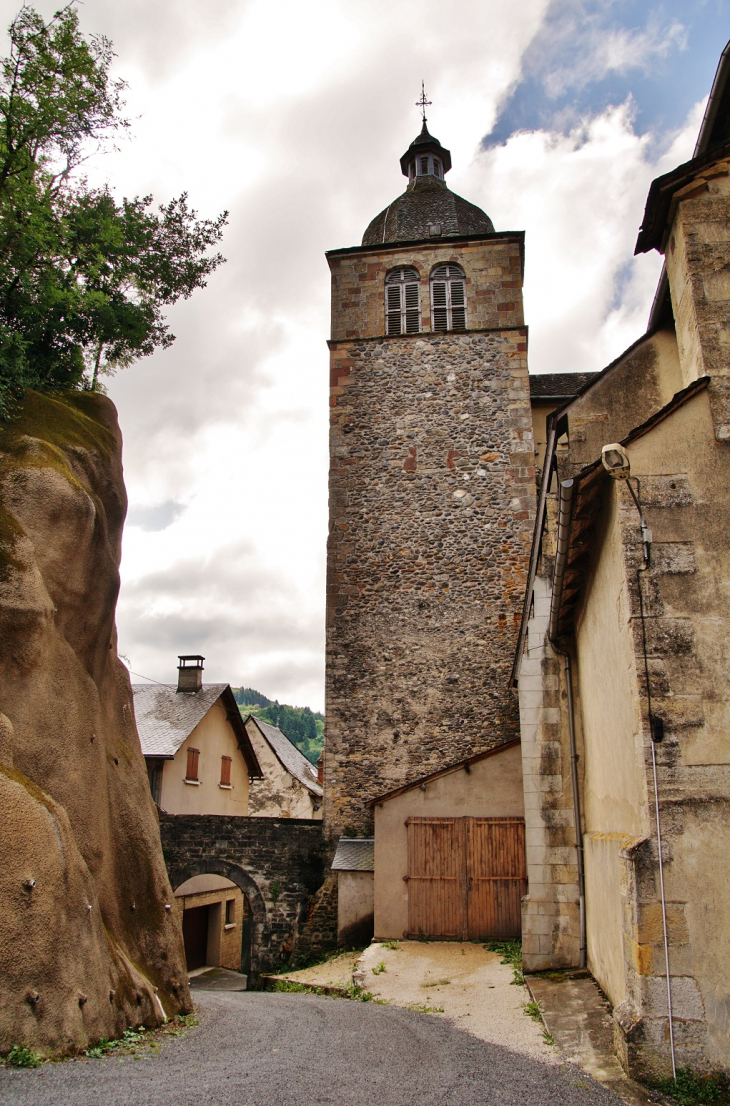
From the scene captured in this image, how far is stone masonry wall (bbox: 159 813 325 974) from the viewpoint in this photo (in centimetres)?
1378

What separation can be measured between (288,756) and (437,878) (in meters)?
18.3

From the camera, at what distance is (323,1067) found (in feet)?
17.6

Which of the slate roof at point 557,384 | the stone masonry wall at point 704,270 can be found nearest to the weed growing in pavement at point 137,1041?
the stone masonry wall at point 704,270

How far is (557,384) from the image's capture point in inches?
679

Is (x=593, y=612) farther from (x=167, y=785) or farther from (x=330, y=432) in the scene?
(x=167, y=785)

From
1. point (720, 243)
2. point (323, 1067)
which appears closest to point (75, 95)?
point (720, 243)

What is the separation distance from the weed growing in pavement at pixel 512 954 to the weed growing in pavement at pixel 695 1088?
13.3 feet

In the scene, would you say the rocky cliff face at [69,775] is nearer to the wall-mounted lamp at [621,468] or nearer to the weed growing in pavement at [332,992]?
the weed growing in pavement at [332,992]

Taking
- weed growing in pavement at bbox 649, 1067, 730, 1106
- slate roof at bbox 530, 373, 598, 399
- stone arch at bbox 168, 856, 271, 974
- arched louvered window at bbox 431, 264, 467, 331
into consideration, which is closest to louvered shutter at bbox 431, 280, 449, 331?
arched louvered window at bbox 431, 264, 467, 331

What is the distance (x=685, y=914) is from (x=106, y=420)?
854 cm

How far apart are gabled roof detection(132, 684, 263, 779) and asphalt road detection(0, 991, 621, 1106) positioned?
12.2m

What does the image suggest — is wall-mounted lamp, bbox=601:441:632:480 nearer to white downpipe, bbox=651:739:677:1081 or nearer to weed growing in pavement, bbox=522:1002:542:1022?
white downpipe, bbox=651:739:677:1081

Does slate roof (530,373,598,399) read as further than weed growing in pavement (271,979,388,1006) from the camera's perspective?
Yes

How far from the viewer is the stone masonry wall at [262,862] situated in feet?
45.2
